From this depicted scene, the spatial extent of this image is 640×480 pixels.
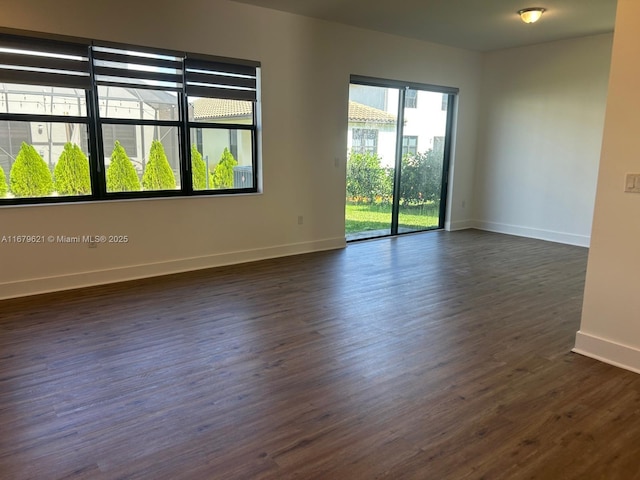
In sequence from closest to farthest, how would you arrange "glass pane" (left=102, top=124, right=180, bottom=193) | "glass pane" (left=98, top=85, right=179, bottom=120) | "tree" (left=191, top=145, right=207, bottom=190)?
"glass pane" (left=98, top=85, right=179, bottom=120) < "glass pane" (left=102, top=124, right=180, bottom=193) < "tree" (left=191, top=145, right=207, bottom=190)

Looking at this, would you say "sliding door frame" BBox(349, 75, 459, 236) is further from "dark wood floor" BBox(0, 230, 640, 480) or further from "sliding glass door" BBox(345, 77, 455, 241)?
"dark wood floor" BBox(0, 230, 640, 480)

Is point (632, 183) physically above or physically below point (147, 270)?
above

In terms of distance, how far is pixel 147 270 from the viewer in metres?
4.75

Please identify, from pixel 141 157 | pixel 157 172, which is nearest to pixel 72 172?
pixel 141 157

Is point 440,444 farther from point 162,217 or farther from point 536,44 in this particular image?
point 536,44

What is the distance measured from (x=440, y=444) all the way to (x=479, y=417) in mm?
335

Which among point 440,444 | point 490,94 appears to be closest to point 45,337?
point 440,444

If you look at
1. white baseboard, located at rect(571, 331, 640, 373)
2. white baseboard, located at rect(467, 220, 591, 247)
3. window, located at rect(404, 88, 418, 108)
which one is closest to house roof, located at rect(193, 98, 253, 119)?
window, located at rect(404, 88, 418, 108)

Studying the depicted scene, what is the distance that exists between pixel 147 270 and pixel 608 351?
4094 mm

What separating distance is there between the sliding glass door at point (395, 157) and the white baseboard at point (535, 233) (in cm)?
77

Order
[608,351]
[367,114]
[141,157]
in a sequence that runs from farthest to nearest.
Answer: [367,114], [141,157], [608,351]

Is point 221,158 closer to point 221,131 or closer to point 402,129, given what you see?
point 221,131

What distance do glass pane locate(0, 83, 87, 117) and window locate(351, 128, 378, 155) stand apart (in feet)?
11.1

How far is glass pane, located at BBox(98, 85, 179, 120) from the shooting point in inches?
172
